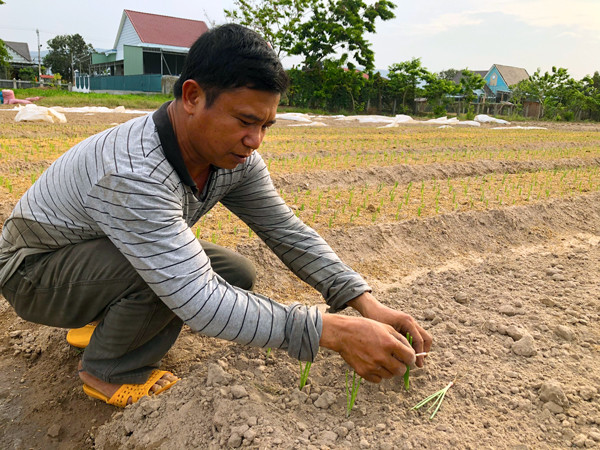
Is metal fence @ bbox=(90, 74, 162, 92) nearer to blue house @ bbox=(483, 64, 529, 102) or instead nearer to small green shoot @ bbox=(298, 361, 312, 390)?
small green shoot @ bbox=(298, 361, 312, 390)

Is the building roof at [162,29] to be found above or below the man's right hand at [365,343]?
above

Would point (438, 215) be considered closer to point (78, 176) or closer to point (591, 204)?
point (591, 204)

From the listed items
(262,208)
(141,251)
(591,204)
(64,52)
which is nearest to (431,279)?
(262,208)

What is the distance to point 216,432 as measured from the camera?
1554 mm

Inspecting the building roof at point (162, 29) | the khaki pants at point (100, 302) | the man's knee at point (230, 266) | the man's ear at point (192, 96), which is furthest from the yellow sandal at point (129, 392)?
the building roof at point (162, 29)

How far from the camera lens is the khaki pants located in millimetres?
1636

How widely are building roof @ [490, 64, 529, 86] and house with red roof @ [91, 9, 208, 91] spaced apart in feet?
91.0

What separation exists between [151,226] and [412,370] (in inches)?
44.6

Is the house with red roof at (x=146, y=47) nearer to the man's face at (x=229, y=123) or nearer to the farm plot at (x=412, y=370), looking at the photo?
the farm plot at (x=412, y=370)

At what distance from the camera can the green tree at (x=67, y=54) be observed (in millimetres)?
41250

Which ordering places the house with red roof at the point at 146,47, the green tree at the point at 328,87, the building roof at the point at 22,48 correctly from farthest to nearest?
the building roof at the point at 22,48, the house with red roof at the point at 146,47, the green tree at the point at 328,87

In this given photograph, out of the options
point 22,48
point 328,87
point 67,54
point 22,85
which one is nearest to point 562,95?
point 328,87

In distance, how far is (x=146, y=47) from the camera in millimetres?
25984

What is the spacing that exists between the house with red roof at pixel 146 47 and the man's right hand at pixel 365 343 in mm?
25497
